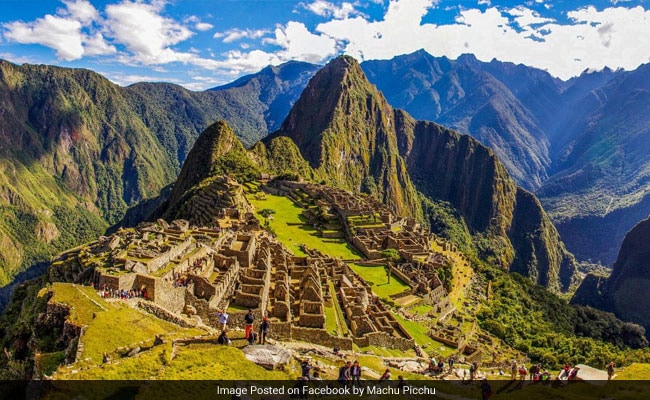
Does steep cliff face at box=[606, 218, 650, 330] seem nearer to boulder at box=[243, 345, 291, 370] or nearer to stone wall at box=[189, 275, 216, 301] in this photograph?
stone wall at box=[189, 275, 216, 301]

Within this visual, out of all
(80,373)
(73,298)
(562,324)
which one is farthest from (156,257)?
(562,324)

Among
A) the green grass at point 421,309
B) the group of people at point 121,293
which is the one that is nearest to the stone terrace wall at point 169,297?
the group of people at point 121,293

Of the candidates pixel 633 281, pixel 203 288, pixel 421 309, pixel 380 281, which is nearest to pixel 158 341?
pixel 203 288

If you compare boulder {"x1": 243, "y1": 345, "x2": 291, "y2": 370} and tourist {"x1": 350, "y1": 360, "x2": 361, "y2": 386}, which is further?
tourist {"x1": 350, "y1": 360, "x2": 361, "y2": 386}

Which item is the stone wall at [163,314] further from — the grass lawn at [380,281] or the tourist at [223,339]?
the grass lawn at [380,281]

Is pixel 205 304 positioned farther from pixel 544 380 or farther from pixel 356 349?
pixel 544 380

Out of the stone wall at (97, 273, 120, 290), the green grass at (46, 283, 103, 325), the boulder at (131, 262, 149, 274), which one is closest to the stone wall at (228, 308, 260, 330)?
the boulder at (131, 262, 149, 274)
